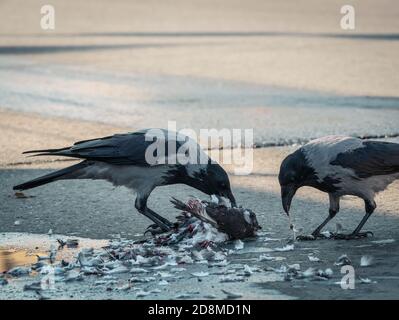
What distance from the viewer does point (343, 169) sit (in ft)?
21.8

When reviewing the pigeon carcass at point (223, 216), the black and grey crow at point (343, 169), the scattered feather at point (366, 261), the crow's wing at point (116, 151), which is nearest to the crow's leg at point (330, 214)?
the black and grey crow at point (343, 169)

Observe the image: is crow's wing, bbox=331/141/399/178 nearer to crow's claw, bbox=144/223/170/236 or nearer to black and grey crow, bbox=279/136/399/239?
black and grey crow, bbox=279/136/399/239

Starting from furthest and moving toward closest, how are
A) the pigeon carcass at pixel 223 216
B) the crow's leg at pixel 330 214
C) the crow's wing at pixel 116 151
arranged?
the crow's wing at pixel 116 151 < the crow's leg at pixel 330 214 < the pigeon carcass at pixel 223 216

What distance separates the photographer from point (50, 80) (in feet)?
46.0

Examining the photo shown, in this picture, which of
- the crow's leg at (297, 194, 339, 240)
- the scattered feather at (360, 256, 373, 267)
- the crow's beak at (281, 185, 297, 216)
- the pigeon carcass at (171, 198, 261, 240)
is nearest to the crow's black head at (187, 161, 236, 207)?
the pigeon carcass at (171, 198, 261, 240)

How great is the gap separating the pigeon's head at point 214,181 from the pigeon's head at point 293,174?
36 centimetres

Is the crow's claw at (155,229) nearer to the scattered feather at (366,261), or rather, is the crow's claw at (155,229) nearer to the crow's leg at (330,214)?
the crow's leg at (330,214)

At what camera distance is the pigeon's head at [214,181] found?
22.7ft

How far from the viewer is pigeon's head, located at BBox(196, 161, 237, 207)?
22.7 ft

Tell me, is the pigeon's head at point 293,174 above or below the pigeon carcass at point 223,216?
above

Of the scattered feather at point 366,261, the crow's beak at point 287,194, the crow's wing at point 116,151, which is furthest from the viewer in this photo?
the crow's wing at point 116,151

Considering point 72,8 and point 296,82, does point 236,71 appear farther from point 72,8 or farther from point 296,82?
point 72,8
